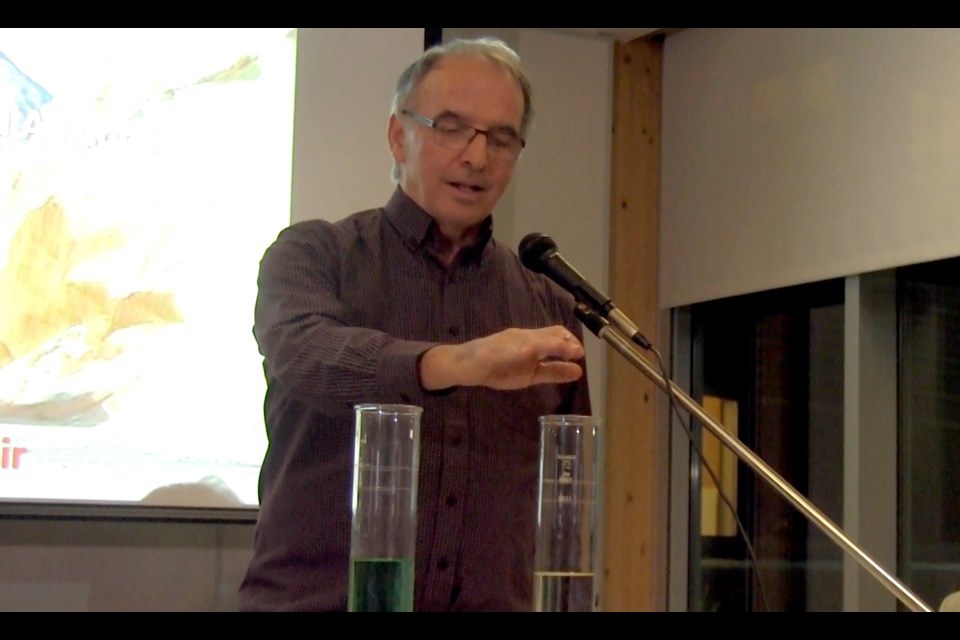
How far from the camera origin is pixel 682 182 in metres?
4.44

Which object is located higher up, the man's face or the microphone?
the man's face

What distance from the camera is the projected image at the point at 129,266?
3438mm

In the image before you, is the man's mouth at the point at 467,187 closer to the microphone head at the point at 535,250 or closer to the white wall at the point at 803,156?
the microphone head at the point at 535,250

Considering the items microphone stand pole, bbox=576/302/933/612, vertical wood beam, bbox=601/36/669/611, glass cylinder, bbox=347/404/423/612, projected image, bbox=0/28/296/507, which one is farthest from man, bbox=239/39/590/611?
vertical wood beam, bbox=601/36/669/611

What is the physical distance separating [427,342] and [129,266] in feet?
6.72

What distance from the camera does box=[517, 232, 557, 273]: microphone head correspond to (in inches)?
62.0

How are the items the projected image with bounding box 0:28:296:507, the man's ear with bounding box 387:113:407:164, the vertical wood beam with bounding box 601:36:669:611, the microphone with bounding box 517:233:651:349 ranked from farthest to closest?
the vertical wood beam with bounding box 601:36:669:611, the projected image with bounding box 0:28:296:507, the man's ear with bounding box 387:113:407:164, the microphone with bounding box 517:233:651:349

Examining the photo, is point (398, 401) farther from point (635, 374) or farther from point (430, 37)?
point (635, 374)

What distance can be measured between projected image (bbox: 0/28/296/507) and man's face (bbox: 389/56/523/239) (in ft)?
5.55

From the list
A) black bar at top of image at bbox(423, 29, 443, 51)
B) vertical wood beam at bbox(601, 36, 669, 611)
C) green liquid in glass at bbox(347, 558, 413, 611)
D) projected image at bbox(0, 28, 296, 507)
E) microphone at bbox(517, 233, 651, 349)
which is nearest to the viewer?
green liquid in glass at bbox(347, 558, 413, 611)

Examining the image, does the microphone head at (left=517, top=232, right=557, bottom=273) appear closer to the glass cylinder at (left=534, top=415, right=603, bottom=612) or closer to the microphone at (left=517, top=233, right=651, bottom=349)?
the microphone at (left=517, top=233, right=651, bottom=349)

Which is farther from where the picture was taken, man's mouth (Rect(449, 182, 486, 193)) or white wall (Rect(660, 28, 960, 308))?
white wall (Rect(660, 28, 960, 308))

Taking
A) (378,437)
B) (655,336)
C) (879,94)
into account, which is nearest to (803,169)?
(879,94)
